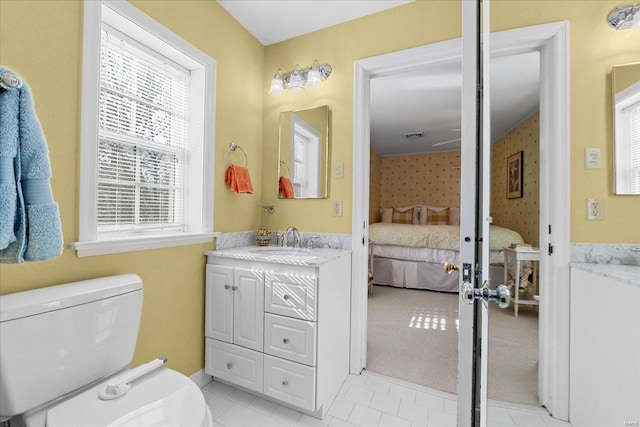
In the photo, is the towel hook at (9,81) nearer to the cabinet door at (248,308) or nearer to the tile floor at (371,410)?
the cabinet door at (248,308)

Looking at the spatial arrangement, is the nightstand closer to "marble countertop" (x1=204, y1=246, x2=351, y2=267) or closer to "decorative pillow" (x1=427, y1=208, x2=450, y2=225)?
"marble countertop" (x1=204, y1=246, x2=351, y2=267)

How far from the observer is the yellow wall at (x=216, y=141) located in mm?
1101

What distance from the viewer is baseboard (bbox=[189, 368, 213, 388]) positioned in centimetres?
178

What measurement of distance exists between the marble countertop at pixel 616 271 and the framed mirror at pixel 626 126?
1.26 ft

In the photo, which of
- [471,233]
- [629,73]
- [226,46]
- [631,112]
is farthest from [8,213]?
[629,73]

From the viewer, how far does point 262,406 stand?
64.6 inches

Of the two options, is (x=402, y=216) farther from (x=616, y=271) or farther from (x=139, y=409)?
(x=139, y=409)

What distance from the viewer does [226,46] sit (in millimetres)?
2006

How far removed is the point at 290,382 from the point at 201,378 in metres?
0.68

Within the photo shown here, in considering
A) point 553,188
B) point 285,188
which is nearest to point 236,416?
point 285,188

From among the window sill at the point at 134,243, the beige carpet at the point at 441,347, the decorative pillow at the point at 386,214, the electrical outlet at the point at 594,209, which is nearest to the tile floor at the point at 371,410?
the beige carpet at the point at 441,347

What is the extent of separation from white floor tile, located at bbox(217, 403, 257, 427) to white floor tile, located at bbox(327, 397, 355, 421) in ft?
1.49

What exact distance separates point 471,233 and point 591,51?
153 cm

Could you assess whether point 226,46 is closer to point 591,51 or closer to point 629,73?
point 591,51
